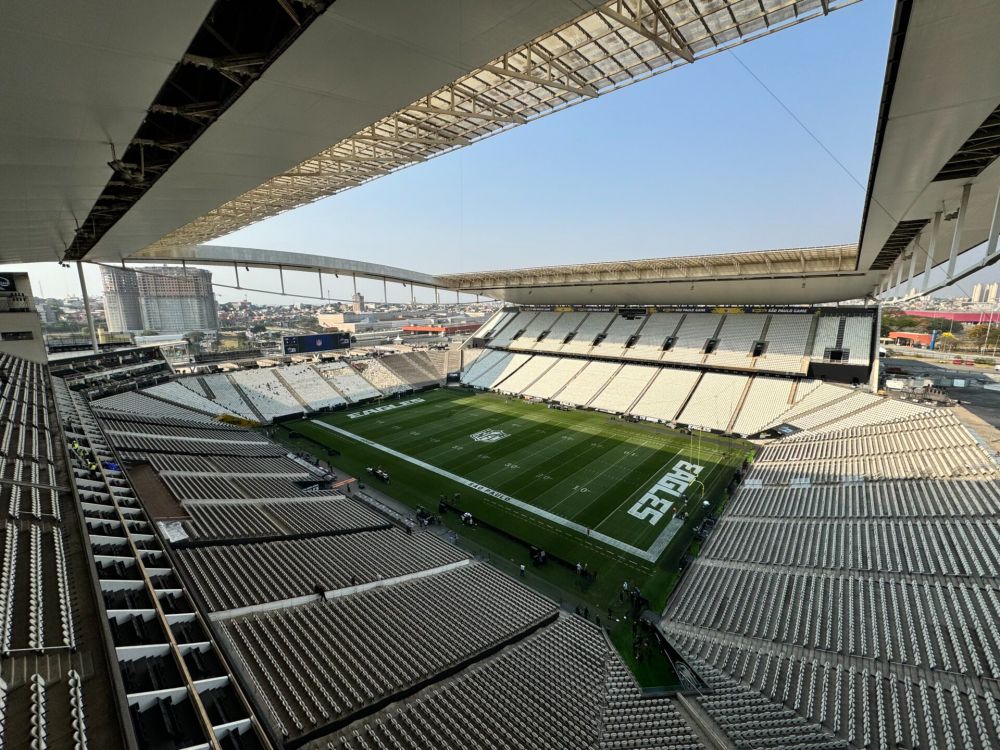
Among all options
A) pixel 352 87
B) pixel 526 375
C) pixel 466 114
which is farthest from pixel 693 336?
pixel 352 87

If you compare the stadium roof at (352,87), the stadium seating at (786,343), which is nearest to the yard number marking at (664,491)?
the stadium roof at (352,87)

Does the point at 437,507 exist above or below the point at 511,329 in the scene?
below

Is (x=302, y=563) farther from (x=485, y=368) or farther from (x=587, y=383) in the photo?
(x=485, y=368)

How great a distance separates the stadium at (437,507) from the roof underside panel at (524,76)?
0.25 feet

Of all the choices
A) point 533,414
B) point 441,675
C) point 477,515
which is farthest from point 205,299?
point 441,675

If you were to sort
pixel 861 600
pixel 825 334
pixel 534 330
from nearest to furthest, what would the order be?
pixel 861 600 < pixel 825 334 < pixel 534 330

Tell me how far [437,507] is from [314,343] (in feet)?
103

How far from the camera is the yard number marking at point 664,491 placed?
1820 centimetres

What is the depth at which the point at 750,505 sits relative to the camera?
56.8 feet

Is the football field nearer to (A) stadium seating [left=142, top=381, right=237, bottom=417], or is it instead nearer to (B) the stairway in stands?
(B) the stairway in stands

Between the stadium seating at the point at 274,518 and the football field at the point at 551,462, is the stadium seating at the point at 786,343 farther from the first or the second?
the stadium seating at the point at 274,518

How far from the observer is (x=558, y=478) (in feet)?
71.8

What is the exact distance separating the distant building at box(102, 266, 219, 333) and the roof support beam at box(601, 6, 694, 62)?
324 feet

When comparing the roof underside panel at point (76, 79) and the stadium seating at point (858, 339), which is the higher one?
the roof underside panel at point (76, 79)
